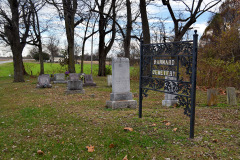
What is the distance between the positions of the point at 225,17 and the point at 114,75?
32149mm

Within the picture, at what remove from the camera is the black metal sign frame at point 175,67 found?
4480 mm

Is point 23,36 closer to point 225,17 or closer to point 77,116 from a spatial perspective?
point 77,116

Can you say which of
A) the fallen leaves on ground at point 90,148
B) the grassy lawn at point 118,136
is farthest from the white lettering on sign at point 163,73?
the fallen leaves on ground at point 90,148

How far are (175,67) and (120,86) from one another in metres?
3.58

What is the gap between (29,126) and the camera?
5.91 metres

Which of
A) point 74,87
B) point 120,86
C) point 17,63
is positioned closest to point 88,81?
point 74,87

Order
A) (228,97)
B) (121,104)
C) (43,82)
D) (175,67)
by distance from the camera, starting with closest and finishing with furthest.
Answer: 1. (175,67)
2. (121,104)
3. (228,97)
4. (43,82)

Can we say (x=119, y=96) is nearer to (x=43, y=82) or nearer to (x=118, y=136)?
(x=118, y=136)

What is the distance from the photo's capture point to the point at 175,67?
5.09 m

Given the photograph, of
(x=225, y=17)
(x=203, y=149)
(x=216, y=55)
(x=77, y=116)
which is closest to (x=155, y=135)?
(x=203, y=149)

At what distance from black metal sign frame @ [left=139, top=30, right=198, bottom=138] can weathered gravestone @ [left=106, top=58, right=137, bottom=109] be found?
194cm

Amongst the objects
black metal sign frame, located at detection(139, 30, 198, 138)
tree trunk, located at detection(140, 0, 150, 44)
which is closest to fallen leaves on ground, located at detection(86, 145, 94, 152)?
black metal sign frame, located at detection(139, 30, 198, 138)

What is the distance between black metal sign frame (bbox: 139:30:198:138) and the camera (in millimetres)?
4480

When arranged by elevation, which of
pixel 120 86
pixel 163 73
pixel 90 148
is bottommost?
pixel 90 148
